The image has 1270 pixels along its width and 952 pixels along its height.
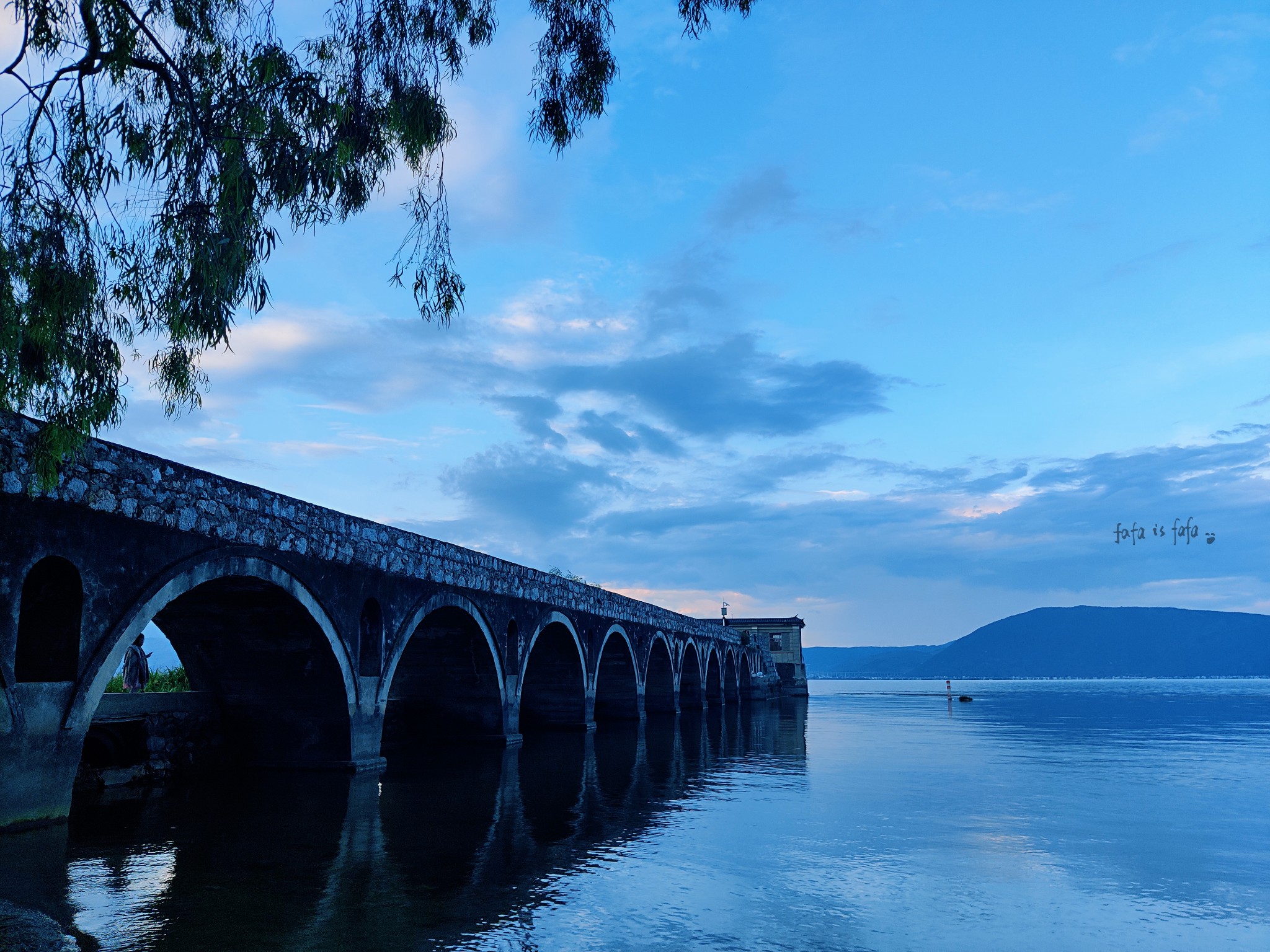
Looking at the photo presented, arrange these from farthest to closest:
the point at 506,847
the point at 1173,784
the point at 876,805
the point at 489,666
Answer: the point at 489,666, the point at 1173,784, the point at 876,805, the point at 506,847

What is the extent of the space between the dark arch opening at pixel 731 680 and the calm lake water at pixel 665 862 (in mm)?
45918

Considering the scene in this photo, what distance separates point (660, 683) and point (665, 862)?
3803cm

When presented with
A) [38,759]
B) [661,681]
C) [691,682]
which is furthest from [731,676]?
[38,759]

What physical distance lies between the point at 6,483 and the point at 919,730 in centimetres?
3662

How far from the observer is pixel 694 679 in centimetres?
5669

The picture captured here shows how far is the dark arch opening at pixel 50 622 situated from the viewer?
11172 millimetres

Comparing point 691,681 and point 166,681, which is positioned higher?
point 166,681

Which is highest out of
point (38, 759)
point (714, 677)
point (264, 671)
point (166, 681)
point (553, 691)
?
point (264, 671)

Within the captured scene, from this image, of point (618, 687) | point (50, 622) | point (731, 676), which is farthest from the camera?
point (731, 676)

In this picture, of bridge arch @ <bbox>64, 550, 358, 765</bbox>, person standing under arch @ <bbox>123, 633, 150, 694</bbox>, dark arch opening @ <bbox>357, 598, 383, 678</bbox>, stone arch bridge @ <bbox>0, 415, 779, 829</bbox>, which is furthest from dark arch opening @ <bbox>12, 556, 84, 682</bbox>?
person standing under arch @ <bbox>123, 633, 150, 694</bbox>

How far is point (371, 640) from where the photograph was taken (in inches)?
733

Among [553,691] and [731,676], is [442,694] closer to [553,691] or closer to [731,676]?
[553,691]

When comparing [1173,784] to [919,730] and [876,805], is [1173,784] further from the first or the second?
[919,730]

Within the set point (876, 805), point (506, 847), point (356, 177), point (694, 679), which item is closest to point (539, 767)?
A: point (876, 805)
